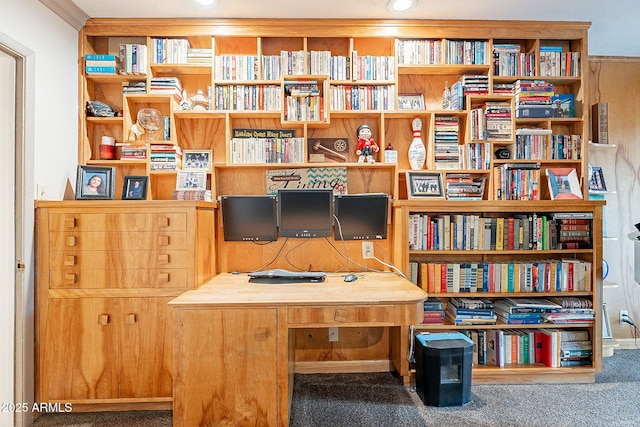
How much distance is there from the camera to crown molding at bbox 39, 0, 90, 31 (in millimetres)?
2296

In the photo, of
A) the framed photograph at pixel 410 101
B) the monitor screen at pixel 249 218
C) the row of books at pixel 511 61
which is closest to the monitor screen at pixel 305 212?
the monitor screen at pixel 249 218

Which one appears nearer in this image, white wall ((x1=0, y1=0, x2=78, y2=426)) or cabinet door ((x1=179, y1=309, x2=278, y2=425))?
cabinet door ((x1=179, y1=309, x2=278, y2=425))

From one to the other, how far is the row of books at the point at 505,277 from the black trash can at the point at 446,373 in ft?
1.33

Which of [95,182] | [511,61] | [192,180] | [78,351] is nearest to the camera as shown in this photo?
[78,351]

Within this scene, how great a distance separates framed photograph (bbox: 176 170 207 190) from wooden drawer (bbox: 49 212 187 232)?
413 mm

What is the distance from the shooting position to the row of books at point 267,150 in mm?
2645

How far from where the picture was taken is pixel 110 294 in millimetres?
2191

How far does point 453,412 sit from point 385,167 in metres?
1.62

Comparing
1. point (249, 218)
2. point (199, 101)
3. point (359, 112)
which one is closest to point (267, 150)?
point (249, 218)

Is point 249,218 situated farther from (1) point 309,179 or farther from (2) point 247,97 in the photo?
(2) point 247,97

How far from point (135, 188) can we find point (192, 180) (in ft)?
1.19

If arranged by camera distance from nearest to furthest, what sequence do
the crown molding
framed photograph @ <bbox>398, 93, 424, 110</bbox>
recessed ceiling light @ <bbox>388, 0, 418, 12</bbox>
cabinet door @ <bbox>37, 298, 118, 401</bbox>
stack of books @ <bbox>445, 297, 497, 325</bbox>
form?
cabinet door @ <bbox>37, 298, 118, 401</bbox> → the crown molding → recessed ceiling light @ <bbox>388, 0, 418, 12</bbox> → stack of books @ <bbox>445, 297, 497, 325</bbox> → framed photograph @ <bbox>398, 93, 424, 110</bbox>

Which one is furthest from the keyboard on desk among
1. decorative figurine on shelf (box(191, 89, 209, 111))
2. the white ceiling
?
the white ceiling

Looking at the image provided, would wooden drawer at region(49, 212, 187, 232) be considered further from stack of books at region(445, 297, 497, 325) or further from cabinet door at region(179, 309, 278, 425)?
stack of books at region(445, 297, 497, 325)
